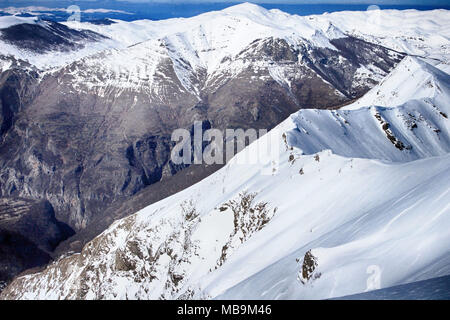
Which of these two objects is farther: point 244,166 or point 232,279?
point 244,166

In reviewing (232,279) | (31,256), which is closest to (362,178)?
(232,279)

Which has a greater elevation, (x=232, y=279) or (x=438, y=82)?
(x=438, y=82)

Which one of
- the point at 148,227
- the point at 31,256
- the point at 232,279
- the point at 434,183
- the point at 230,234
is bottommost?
the point at 31,256

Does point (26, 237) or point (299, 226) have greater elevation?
point (299, 226)

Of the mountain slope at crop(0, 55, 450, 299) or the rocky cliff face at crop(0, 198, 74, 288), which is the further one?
the rocky cliff face at crop(0, 198, 74, 288)

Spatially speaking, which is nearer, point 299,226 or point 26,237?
point 299,226

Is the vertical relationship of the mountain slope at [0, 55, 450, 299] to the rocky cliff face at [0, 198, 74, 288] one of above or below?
above

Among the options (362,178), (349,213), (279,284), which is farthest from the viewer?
(362,178)
